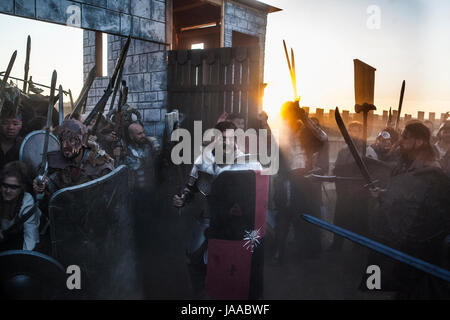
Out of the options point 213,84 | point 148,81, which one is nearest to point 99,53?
point 148,81

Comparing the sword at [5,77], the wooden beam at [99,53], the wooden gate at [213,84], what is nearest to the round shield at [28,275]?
the sword at [5,77]

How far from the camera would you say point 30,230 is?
2.55 meters

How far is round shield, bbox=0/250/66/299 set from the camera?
2219 mm

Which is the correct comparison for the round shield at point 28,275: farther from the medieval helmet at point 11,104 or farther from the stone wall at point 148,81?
the stone wall at point 148,81

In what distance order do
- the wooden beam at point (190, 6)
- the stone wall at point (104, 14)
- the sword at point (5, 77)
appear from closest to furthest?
the stone wall at point (104, 14) < the sword at point (5, 77) < the wooden beam at point (190, 6)

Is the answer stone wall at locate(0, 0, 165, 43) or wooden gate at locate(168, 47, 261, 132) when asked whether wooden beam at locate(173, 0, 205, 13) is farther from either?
wooden gate at locate(168, 47, 261, 132)

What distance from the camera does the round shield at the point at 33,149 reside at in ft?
9.43

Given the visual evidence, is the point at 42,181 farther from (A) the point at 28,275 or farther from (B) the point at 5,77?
(B) the point at 5,77

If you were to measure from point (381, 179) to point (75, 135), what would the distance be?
3371 millimetres

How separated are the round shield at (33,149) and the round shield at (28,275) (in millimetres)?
893

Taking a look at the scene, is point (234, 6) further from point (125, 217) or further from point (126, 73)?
point (125, 217)

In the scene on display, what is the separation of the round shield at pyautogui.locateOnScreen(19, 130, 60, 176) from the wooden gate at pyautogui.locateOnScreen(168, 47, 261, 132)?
2468 mm

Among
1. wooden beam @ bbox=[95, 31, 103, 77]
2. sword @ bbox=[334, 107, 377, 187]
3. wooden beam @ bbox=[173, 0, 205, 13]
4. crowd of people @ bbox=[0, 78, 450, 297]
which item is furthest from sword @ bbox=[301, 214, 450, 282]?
wooden beam @ bbox=[173, 0, 205, 13]

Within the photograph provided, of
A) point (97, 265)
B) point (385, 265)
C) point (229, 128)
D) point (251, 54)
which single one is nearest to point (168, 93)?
point (251, 54)
